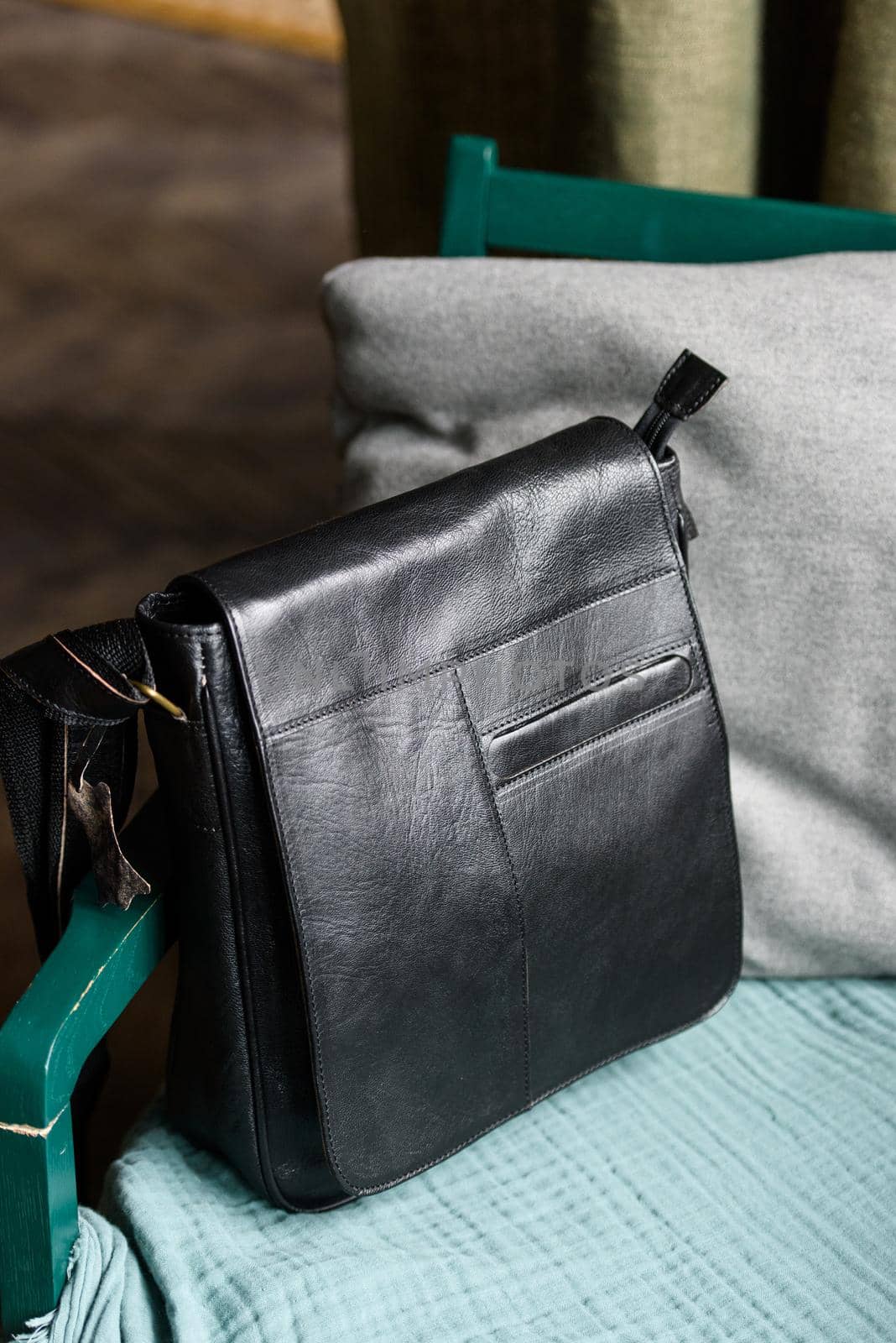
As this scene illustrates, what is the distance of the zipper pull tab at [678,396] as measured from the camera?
0.78m

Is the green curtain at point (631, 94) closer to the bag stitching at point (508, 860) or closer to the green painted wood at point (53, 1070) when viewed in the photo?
the bag stitching at point (508, 860)

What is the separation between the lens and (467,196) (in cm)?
104

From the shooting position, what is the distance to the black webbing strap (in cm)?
65

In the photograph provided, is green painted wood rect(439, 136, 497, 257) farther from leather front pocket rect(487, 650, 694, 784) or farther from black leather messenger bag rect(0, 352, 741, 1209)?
leather front pocket rect(487, 650, 694, 784)

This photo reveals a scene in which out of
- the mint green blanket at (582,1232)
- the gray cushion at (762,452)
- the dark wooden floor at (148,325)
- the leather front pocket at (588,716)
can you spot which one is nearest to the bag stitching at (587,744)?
the leather front pocket at (588,716)

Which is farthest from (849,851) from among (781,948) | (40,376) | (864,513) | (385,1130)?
(40,376)

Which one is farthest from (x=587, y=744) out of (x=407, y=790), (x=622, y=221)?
(x=622, y=221)

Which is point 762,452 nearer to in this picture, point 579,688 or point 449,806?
point 579,688

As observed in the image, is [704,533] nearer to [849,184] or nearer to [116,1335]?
[849,184]

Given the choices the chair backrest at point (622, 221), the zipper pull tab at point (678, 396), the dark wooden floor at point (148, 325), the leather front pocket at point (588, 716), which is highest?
the chair backrest at point (622, 221)

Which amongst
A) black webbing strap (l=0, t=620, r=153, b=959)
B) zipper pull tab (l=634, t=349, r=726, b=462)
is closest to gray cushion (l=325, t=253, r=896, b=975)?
zipper pull tab (l=634, t=349, r=726, b=462)

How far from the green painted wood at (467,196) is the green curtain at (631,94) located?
0.10 m

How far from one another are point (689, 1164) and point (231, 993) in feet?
1.00

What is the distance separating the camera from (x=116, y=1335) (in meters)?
0.69
